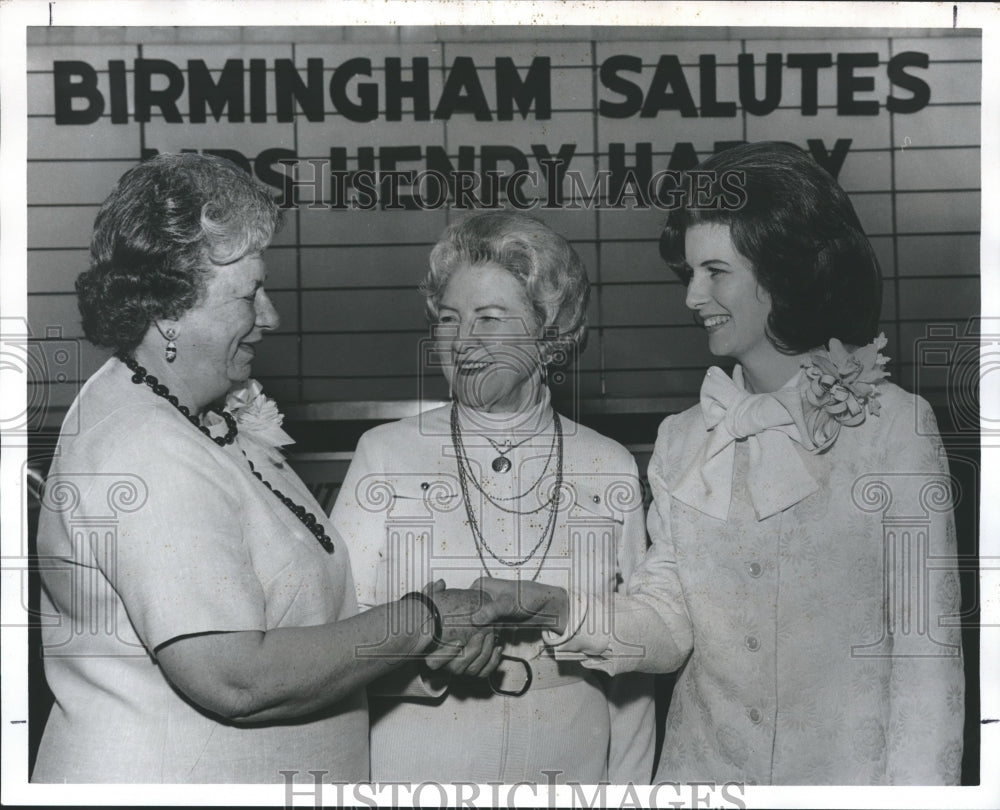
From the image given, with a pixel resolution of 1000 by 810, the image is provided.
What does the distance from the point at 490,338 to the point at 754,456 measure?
76 cm

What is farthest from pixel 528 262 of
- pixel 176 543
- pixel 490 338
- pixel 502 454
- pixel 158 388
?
pixel 176 543

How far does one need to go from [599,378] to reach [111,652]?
1.44 m

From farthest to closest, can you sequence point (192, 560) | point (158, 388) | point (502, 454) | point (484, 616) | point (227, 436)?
point (502, 454), point (484, 616), point (227, 436), point (158, 388), point (192, 560)

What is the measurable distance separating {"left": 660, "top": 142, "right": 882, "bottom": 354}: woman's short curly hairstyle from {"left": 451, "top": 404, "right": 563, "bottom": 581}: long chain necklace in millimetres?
593

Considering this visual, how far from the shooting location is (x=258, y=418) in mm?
3088

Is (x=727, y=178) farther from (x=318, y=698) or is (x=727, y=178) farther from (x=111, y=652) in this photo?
(x=111, y=652)

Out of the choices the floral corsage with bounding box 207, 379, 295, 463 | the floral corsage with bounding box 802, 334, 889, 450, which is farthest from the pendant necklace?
the floral corsage with bounding box 802, 334, 889, 450

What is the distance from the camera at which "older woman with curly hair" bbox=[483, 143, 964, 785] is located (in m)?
3.01

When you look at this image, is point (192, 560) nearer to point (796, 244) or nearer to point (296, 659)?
point (296, 659)

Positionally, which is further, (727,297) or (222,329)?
(727,297)

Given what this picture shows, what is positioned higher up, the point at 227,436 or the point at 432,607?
the point at 227,436

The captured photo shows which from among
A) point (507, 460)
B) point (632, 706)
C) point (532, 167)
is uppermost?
point (532, 167)

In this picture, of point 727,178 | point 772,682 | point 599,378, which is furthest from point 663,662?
point 727,178

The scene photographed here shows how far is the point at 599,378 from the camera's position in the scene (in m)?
3.23
